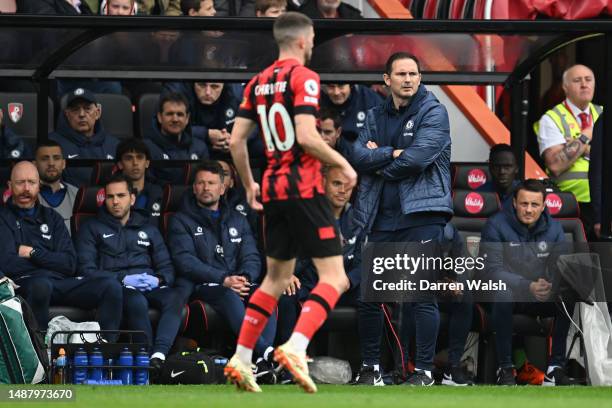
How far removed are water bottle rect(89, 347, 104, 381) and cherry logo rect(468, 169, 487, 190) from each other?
14.0 ft

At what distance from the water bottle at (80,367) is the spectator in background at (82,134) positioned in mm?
2860

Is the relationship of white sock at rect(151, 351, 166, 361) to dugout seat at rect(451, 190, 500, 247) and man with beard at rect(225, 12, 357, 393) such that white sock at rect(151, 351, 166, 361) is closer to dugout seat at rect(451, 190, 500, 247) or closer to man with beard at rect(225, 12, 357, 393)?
man with beard at rect(225, 12, 357, 393)

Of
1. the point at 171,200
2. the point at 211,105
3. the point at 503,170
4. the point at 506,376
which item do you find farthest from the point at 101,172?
the point at 506,376

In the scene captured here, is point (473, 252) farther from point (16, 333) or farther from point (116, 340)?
point (16, 333)

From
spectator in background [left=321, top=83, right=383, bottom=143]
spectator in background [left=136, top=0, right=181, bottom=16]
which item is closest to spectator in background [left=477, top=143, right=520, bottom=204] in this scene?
spectator in background [left=321, top=83, right=383, bottom=143]

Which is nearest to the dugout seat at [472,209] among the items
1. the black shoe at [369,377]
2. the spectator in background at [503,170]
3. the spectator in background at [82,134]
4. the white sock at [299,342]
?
the spectator in background at [503,170]

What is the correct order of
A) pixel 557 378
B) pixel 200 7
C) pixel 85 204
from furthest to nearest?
pixel 200 7, pixel 85 204, pixel 557 378

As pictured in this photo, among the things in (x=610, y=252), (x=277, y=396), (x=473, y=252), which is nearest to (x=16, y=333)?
(x=277, y=396)

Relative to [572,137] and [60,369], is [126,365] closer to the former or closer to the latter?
[60,369]

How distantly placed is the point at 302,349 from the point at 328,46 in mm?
4956

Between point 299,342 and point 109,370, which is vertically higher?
point 299,342

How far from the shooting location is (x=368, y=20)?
12641 mm

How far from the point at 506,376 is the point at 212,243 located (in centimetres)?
273

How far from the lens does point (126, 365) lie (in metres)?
11.9
